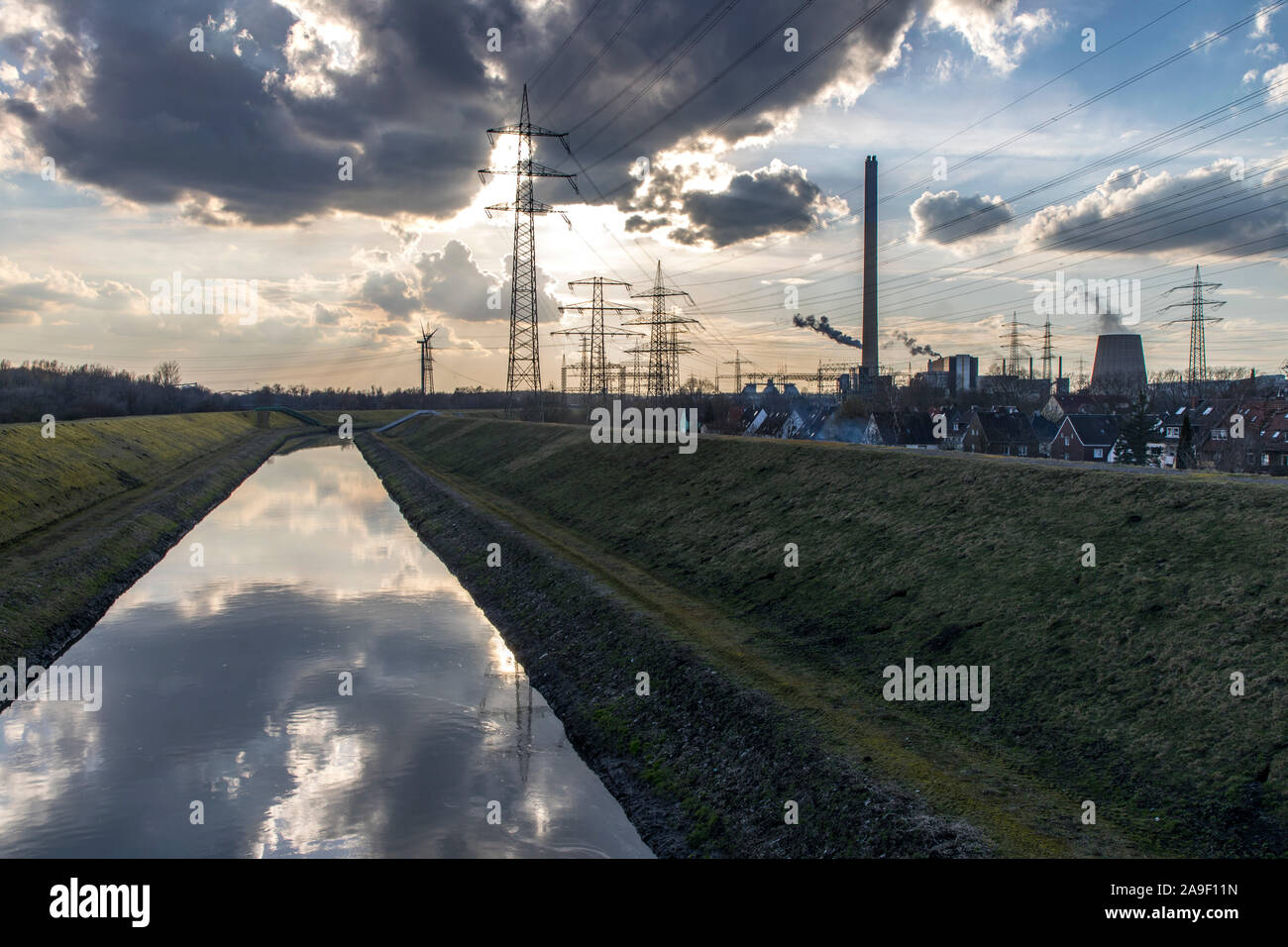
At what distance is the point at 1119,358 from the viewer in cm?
18000

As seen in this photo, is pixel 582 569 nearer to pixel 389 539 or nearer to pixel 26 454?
pixel 389 539

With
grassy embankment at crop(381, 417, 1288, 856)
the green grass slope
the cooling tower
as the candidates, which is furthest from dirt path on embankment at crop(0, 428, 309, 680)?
the cooling tower

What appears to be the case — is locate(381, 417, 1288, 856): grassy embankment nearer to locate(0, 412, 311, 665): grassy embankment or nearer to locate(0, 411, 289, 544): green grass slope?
locate(0, 412, 311, 665): grassy embankment

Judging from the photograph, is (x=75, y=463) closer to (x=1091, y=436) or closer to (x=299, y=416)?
(x=1091, y=436)

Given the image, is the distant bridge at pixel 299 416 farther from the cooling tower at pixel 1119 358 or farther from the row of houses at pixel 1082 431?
the cooling tower at pixel 1119 358

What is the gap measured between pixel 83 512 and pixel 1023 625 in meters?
46.5

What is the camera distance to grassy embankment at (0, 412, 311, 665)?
26000mm

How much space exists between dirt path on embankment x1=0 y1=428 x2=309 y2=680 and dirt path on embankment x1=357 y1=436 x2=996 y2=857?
13725 mm

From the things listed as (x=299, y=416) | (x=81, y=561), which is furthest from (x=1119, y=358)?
(x=81, y=561)

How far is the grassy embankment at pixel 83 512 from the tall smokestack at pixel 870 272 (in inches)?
3288

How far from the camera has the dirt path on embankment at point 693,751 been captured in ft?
39.3

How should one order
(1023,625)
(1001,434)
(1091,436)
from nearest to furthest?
(1023,625), (1091,436), (1001,434)

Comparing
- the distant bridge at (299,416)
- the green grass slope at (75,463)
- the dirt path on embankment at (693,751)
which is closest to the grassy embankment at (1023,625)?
the dirt path on embankment at (693,751)

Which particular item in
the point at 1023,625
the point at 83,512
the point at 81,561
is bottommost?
the point at 81,561
